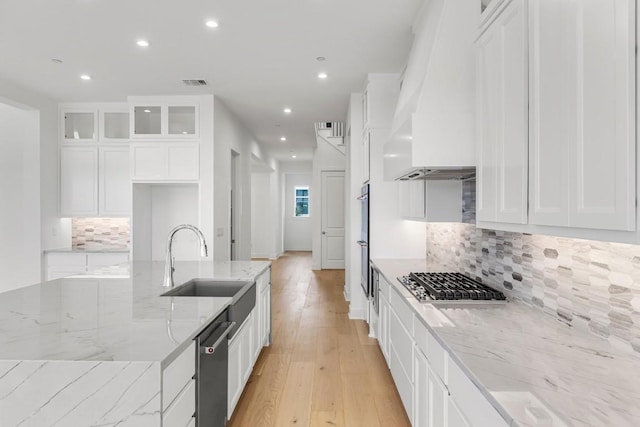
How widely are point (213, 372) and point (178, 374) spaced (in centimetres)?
44

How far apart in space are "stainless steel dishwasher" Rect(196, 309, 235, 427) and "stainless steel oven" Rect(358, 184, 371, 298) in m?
2.20

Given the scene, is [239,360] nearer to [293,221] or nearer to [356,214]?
[356,214]

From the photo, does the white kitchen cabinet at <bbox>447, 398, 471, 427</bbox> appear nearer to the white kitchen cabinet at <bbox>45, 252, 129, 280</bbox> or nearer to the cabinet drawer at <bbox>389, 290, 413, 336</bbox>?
the cabinet drawer at <bbox>389, 290, 413, 336</bbox>

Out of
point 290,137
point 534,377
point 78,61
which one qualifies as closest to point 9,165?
point 78,61

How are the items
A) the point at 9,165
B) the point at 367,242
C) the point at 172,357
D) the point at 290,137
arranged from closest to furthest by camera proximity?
1. the point at 172,357
2. the point at 367,242
3. the point at 9,165
4. the point at 290,137

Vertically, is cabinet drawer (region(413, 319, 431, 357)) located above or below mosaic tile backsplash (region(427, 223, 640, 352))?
below

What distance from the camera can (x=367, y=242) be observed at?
4.23 meters

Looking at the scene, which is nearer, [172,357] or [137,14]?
[172,357]

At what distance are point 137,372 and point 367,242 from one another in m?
3.18

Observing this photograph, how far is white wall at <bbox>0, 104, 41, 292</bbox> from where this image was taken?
503 centimetres

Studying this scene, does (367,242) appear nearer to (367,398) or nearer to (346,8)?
(367,398)

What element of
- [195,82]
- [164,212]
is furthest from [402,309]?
[164,212]

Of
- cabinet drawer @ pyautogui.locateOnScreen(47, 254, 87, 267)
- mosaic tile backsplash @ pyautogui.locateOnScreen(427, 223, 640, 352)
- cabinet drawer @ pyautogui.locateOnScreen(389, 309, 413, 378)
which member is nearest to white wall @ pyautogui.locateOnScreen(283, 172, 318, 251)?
cabinet drawer @ pyautogui.locateOnScreen(47, 254, 87, 267)

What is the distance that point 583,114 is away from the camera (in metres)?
Answer: 1.11
